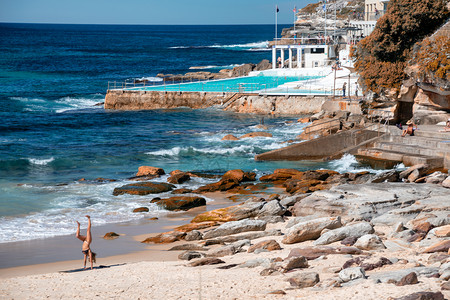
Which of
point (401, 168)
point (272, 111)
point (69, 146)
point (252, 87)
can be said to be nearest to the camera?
point (401, 168)

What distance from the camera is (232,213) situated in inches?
738

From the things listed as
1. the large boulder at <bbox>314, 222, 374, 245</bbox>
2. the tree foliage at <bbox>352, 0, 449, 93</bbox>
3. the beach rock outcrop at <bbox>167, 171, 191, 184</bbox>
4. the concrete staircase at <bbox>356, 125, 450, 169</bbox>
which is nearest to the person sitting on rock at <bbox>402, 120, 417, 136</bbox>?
the concrete staircase at <bbox>356, 125, 450, 169</bbox>

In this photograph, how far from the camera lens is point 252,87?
156 ft

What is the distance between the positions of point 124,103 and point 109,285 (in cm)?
3691

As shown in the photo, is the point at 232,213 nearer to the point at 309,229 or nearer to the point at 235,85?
the point at 309,229

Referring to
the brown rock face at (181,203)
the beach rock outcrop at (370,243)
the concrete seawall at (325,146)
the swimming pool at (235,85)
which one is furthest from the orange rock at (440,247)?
the swimming pool at (235,85)

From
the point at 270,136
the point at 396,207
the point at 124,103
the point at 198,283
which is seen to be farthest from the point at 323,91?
the point at 198,283

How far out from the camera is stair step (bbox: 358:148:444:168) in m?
24.5

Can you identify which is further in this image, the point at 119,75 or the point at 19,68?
Result: the point at 19,68

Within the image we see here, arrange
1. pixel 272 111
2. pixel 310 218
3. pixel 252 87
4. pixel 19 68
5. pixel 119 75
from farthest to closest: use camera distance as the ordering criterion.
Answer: pixel 19 68, pixel 119 75, pixel 252 87, pixel 272 111, pixel 310 218

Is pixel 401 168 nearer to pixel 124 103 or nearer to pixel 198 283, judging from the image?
pixel 198 283

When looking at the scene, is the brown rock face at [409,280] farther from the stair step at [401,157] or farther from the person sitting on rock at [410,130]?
the person sitting on rock at [410,130]

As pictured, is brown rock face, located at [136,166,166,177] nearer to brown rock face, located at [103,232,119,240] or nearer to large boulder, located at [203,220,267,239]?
brown rock face, located at [103,232,119,240]

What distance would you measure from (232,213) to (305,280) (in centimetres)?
753
